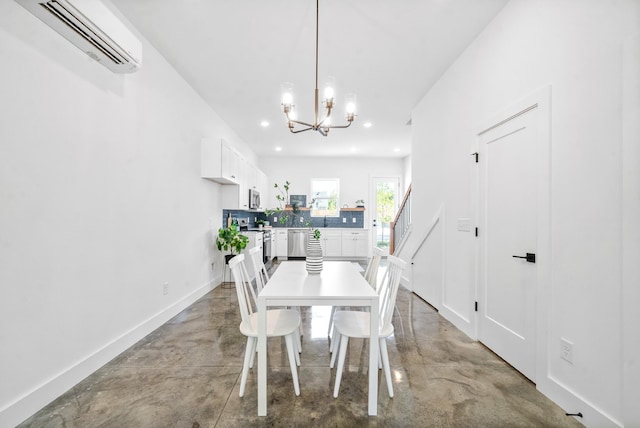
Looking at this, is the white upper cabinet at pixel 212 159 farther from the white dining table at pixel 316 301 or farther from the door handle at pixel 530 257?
the door handle at pixel 530 257

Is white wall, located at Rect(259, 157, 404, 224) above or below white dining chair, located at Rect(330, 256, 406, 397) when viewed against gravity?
above

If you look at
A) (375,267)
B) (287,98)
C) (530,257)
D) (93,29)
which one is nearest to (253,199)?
(287,98)

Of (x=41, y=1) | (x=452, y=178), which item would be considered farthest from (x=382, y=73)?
(x=41, y=1)

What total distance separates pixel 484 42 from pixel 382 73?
3.67ft

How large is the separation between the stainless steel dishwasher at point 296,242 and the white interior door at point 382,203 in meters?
2.04

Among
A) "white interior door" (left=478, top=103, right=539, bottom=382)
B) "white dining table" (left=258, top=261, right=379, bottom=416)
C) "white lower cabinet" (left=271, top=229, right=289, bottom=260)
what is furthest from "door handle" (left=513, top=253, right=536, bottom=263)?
"white lower cabinet" (left=271, top=229, right=289, bottom=260)

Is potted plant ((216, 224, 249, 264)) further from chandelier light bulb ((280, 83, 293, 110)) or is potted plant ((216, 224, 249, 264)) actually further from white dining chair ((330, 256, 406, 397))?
white dining chair ((330, 256, 406, 397))

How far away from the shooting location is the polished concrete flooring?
162 cm

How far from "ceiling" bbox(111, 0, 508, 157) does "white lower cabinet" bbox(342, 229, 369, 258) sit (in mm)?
3731

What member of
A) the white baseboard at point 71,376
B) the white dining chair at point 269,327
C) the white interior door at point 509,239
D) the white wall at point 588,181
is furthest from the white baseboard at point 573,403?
the white baseboard at point 71,376

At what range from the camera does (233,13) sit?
2447 mm

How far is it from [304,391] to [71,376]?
1.57 metres

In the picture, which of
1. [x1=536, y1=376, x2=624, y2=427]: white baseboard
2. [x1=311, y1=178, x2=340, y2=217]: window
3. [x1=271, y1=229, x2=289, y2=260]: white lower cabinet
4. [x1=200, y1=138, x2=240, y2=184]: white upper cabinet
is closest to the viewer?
[x1=536, y1=376, x2=624, y2=427]: white baseboard

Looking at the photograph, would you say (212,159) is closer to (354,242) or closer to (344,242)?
(344,242)
